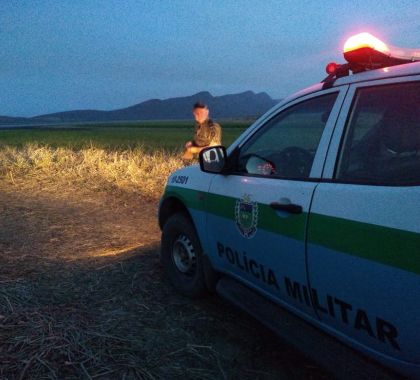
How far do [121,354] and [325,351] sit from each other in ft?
4.49

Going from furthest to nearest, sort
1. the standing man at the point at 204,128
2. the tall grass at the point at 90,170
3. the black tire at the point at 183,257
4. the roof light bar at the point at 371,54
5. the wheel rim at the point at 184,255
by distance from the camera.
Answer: the tall grass at the point at 90,170, the standing man at the point at 204,128, the wheel rim at the point at 184,255, the black tire at the point at 183,257, the roof light bar at the point at 371,54

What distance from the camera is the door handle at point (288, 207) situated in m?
2.46

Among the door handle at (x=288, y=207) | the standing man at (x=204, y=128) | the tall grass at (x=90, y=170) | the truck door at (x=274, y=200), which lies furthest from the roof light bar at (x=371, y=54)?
the tall grass at (x=90, y=170)

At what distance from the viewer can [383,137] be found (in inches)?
90.4

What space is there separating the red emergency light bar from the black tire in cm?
Result: 191

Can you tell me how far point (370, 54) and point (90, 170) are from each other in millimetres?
9047

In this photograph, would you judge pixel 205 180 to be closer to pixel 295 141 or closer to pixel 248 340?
pixel 295 141

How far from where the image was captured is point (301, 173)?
268 cm

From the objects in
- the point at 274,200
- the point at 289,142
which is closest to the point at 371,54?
the point at 289,142

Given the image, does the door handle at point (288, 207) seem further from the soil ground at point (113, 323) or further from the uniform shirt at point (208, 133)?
the uniform shirt at point (208, 133)

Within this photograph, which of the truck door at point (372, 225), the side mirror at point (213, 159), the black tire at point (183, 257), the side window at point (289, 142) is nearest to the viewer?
the truck door at point (372, 225)

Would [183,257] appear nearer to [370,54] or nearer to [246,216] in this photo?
[246,216]

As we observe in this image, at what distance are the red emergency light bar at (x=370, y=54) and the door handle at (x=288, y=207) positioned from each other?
782 millimetres

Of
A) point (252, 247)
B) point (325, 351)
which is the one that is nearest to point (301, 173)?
point (252, 247)
